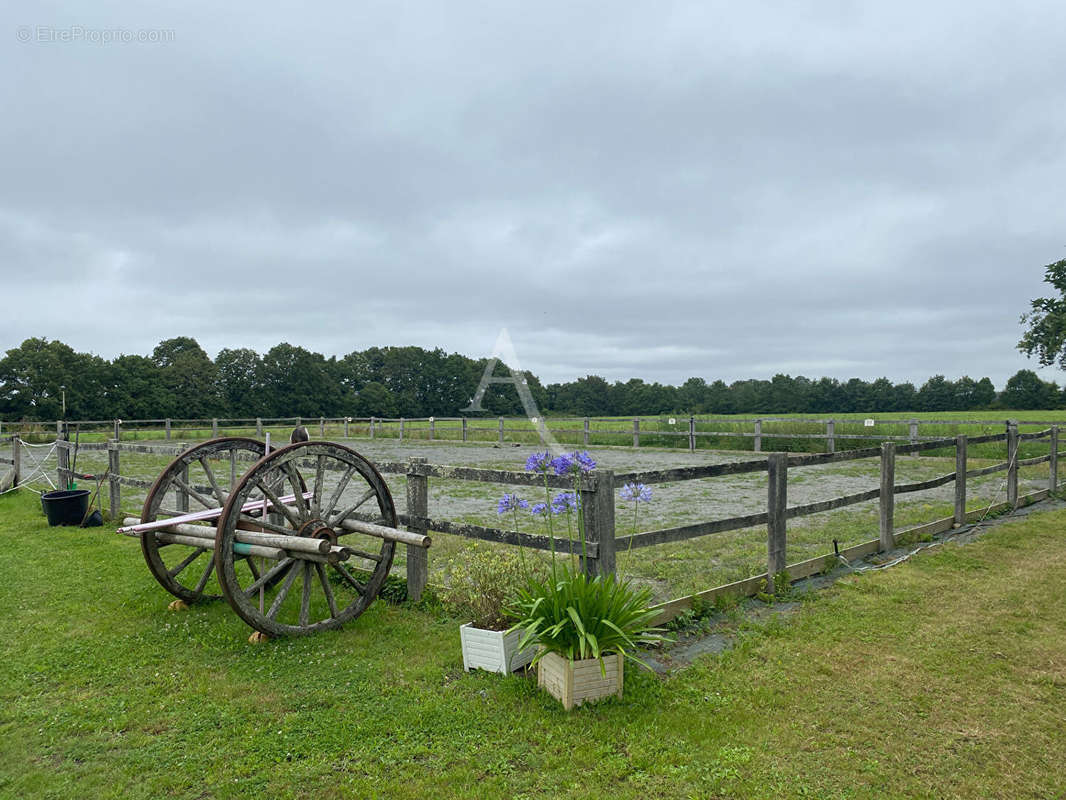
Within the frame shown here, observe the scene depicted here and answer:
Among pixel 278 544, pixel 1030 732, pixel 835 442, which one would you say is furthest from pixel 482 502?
pixel 835 442

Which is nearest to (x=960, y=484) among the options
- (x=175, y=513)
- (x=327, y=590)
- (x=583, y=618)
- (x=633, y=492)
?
(x=633, y=492)

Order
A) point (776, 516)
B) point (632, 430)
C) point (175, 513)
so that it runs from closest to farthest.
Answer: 1. point (776, 516)
2. point (175, 513)
3. point (632, 430)

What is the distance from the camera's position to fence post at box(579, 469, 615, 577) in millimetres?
3984

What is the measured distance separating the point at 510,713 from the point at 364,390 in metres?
75.9

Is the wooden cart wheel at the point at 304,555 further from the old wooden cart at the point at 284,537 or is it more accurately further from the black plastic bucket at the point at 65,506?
the black plastic bucket at the point at 65,506

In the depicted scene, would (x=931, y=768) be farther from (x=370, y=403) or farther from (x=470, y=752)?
(x=370, y=403)

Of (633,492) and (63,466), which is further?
(63,466)

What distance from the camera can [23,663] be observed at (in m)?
4.03

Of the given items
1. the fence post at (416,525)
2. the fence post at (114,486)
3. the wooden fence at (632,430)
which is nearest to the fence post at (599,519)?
the fence post at (416,525)

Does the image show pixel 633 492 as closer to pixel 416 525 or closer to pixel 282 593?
pixel 416 525

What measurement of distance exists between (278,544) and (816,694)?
10.9 feet

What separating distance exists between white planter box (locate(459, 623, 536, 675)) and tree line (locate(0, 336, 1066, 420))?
43.1m

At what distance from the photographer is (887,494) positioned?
646 cm

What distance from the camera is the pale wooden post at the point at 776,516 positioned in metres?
5.21
